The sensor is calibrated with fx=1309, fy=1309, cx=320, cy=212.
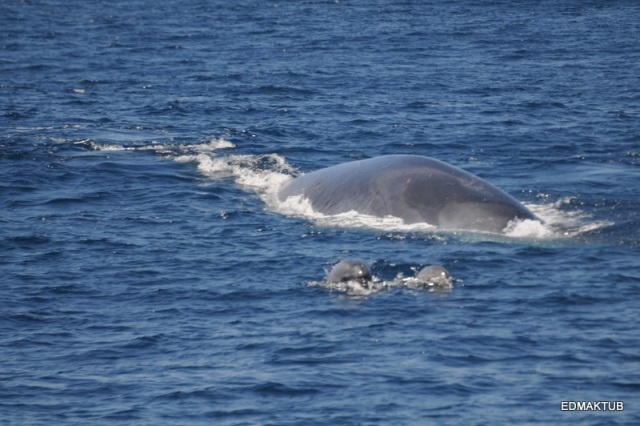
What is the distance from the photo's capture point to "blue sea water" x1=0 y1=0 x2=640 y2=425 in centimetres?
2178

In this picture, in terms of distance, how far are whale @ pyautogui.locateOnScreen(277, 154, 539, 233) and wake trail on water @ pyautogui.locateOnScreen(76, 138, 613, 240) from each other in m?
0.24

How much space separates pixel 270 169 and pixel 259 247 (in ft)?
29.0

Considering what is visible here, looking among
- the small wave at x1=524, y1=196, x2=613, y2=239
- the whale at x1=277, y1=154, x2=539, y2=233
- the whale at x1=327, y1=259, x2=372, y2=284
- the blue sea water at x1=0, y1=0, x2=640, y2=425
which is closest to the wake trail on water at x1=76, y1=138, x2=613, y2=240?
the small wave at x1=524, y1=196, x2=613, y2=239

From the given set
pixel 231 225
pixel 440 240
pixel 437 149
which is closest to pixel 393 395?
pixel 440 240

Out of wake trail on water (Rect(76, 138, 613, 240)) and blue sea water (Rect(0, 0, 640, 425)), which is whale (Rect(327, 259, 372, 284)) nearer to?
blue sea water (Rect(0, 0, 640, 425))

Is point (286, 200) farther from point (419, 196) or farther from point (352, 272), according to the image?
point (352, 272)

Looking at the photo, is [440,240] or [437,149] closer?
[440,240]

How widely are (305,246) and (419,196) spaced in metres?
2.95

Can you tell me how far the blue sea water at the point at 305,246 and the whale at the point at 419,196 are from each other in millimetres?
498

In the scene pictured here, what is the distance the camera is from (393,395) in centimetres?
2122

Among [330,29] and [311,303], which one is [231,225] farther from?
[330,29]

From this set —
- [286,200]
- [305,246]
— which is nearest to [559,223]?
[305,246]

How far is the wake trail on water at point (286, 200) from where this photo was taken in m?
29.9

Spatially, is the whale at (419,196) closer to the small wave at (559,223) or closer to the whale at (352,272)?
the small wave at (559,223)
